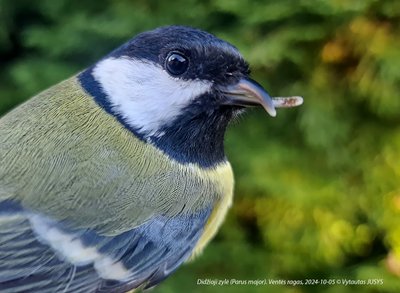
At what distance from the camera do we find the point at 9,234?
3.14ft

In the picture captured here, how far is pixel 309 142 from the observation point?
1.51 metres

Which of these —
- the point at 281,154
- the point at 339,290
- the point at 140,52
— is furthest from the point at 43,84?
the point at 339,290

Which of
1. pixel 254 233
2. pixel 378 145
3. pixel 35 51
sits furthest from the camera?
pixel 35 51

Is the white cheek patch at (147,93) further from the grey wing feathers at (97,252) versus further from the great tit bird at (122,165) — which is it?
the grey wing feathers at (97,252)

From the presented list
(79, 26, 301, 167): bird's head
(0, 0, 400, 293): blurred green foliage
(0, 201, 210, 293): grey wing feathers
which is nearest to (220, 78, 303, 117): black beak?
(79, 26, 301, 167): bird's head

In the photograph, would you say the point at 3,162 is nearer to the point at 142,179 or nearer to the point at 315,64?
the point at 142,179

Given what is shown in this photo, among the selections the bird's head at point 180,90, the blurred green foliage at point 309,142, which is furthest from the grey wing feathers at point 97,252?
the blurred green foliage at point 309,142

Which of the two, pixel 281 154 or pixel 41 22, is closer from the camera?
pixel 281 154

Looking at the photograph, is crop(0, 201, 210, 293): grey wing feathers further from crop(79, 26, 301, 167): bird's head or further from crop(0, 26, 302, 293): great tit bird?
crop(79, 26, 301, 167): bird's head

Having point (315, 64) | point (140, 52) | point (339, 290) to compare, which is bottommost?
point (339, 290)

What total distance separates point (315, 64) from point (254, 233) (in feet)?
1.45

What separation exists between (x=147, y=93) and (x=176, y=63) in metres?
0.06

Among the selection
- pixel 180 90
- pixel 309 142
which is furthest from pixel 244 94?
pixel 309 142

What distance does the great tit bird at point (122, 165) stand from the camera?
0.96 m
